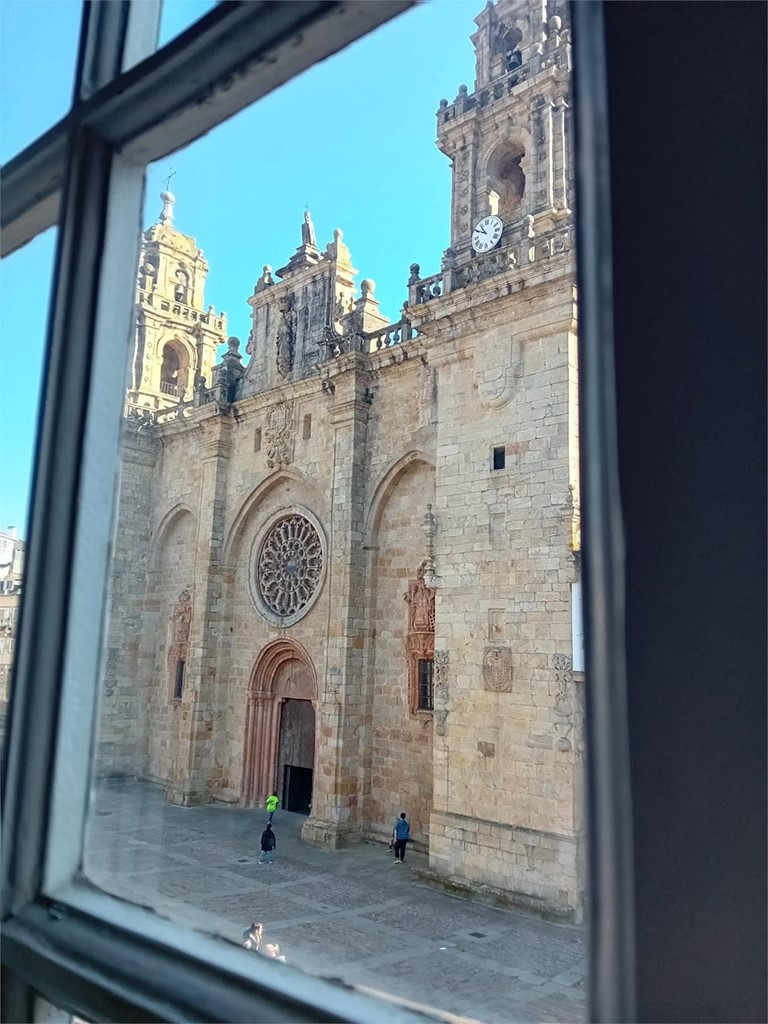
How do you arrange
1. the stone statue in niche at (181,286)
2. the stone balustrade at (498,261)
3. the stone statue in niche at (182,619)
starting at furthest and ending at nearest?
1. the stone statue in niche at (181,286)
2. the stone statue in niche at (182,619)
3. the stone balustrade at (498,261)

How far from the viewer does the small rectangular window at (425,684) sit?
11789mm

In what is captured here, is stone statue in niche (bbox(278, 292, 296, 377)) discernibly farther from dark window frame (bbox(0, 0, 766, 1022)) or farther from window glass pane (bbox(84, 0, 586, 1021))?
dark window frame (bbox(0, 0, 766, 1022))

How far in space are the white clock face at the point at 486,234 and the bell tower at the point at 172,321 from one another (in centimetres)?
1073

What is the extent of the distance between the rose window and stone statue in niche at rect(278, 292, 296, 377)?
129 inches

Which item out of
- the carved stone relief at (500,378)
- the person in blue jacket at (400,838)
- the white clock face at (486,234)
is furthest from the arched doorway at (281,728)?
the white clock face at (486,234)

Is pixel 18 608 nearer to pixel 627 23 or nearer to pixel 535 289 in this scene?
pixel 627 23

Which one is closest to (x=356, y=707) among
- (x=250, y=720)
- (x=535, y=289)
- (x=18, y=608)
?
(x=250, y=720)

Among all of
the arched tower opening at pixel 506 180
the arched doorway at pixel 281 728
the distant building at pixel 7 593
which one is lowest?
the arched doorway at pixel 281 728

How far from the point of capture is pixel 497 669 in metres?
9.64

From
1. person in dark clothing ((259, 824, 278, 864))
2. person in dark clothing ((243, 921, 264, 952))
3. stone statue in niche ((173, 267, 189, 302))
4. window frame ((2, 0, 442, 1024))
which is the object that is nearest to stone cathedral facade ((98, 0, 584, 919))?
person in dark clothing ((259, 824, 278, 864))

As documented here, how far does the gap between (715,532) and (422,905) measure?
992cm

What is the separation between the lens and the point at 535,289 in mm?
10117

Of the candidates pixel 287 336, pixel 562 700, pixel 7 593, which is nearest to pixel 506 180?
pixel 287 336

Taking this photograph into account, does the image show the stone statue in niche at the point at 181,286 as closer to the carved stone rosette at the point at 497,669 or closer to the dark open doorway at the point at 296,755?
the dark open doorway at the point at 296,755
